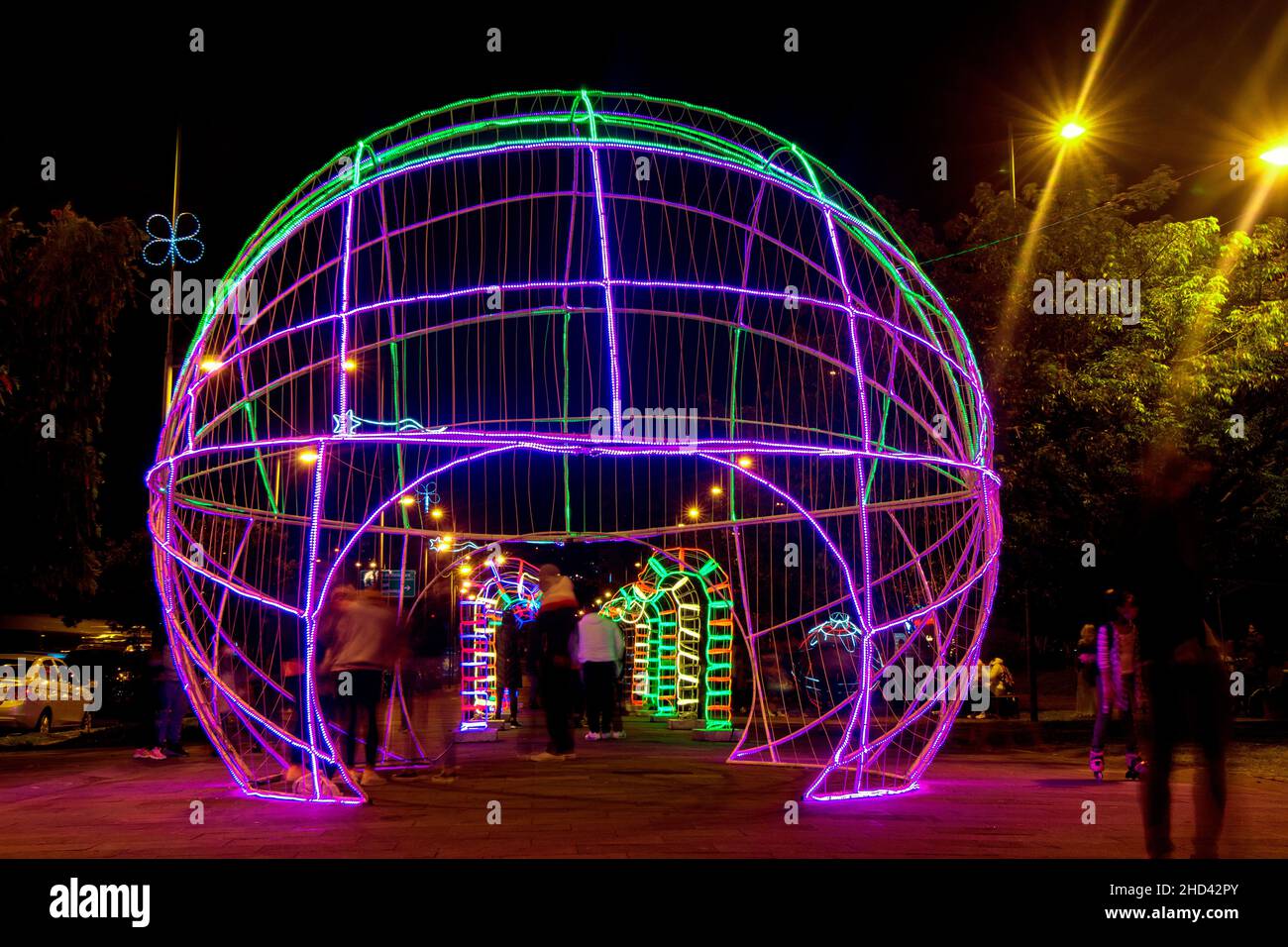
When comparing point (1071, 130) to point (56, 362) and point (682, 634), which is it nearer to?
point (682, 634)

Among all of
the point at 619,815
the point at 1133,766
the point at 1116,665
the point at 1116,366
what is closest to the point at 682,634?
the point at 1116,366

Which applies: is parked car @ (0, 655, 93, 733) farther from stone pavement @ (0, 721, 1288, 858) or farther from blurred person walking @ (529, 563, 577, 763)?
blurred person walking @ (529, 563, 577, 763)

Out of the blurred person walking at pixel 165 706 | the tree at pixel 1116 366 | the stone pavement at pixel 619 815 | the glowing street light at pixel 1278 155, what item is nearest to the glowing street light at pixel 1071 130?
the tree at pixel 1116 366

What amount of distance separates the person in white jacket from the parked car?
10.3 meters

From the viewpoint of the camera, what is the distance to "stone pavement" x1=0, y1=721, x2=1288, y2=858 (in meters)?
7.16

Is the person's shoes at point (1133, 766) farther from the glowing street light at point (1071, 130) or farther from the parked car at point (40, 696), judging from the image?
the parked car at point (40, 696)

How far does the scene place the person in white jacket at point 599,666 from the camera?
45.7 ft

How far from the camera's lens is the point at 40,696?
21.2 metres

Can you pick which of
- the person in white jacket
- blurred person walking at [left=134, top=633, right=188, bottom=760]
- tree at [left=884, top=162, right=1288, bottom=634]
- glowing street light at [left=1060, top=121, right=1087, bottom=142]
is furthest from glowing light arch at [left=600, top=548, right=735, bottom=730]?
glowing street light at [left=1060, top=121, right=1087, bottom=142]

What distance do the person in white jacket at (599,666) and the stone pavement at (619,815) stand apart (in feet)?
4.84

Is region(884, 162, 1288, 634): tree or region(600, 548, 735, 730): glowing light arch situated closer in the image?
region(884, 162, 1288, 634): tree

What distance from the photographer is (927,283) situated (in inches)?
381

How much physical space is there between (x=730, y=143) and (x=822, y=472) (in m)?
12.6

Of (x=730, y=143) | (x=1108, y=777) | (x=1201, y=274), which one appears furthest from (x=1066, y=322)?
(x=730, y=143)
